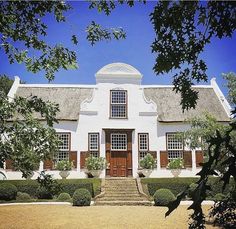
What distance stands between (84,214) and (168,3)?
11415mm

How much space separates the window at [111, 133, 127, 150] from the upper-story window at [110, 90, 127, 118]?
1.48 metres

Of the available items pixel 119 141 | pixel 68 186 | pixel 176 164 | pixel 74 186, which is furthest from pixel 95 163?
pixel 176 164

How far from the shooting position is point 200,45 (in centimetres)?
419

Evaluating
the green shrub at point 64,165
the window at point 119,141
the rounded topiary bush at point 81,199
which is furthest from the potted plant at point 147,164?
the rounded topiary bush at point 81,199

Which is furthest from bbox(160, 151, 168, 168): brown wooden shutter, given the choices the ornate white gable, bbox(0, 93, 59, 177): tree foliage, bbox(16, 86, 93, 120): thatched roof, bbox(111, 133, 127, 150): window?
bbox(0, 93, 59, 177): tree foliage

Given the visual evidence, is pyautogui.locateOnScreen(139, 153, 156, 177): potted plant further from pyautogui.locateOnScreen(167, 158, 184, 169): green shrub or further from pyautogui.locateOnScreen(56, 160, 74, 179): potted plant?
pyautogui.locateOnScreen(56, 160, 74, 179): potted plant

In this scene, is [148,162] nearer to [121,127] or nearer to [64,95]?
[121,127]

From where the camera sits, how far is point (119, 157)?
2430cm

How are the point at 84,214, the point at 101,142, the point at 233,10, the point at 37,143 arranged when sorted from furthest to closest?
the point at 101,142, the point at 84,214, the point at 37,143, the point at 233,10

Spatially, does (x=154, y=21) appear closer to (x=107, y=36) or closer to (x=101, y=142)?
(x=107, y=36)

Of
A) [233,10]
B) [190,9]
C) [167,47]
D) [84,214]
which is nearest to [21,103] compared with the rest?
[167,47]

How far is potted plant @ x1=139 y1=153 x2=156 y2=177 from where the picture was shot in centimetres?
2294

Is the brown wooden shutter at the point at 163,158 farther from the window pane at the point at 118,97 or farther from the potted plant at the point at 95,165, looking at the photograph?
the window pane at the point at 118,97

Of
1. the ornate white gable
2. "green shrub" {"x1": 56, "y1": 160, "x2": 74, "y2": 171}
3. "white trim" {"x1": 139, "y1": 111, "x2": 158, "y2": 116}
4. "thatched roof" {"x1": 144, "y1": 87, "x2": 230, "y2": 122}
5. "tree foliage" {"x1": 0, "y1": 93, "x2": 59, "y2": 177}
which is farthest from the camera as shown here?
the ornate white gable
